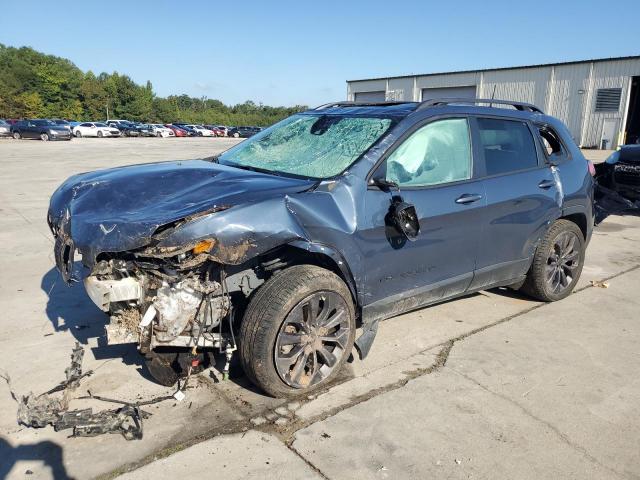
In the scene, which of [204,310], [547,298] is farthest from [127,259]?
[547,298]

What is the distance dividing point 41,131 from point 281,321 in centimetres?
4070

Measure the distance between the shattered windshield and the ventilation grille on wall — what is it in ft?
117

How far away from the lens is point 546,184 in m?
4.65

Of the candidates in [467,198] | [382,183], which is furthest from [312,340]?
[467,198]

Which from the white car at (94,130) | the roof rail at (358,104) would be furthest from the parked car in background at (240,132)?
the roof rail at (358,104)

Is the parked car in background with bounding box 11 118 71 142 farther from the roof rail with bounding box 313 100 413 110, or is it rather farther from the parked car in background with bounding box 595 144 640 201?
the roof rail with bounding box 313 100 413 110

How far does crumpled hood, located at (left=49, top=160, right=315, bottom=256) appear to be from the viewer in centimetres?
294

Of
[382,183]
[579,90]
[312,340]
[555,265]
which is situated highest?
[579,90]

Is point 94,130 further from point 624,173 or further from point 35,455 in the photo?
point 35,455

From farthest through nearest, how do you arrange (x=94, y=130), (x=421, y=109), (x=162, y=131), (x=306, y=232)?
(x=162, y=131)
(x=94, y=130)
(x=421, y=109)
(x=306, y=232)

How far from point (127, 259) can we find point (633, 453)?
301 centimetres

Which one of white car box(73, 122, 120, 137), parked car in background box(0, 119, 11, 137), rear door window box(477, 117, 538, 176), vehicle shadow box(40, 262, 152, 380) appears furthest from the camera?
white car box(73, 122, 120, 137)

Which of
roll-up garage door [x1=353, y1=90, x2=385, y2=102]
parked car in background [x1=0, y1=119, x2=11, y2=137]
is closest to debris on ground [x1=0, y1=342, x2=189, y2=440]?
parked car in background [x1=0, y1=119, x2=11, y2=137]

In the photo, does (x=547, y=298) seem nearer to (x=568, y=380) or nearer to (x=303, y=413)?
(x=568, y=380)
